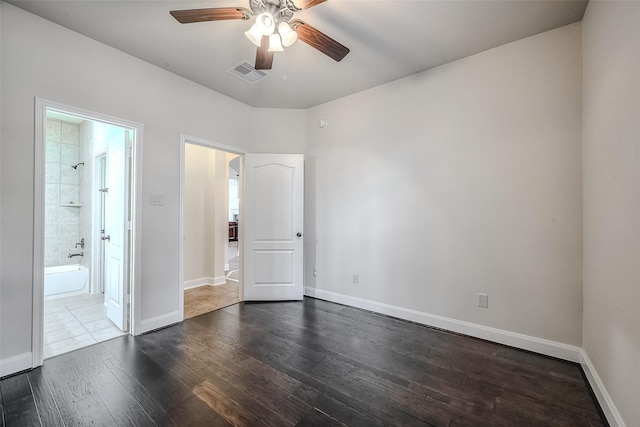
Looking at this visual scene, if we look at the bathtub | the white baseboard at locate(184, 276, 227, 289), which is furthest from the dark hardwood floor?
the bathtub

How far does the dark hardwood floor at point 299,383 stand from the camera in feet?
5.04

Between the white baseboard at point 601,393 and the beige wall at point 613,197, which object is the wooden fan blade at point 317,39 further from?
the white baseboard at point 601,393

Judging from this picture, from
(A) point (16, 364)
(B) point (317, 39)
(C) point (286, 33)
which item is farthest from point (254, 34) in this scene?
(A) point (16, 364)

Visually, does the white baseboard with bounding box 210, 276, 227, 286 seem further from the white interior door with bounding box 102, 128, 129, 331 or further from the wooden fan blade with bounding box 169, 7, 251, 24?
the wooden fan blade with bounding box 169, 7, 251, 24

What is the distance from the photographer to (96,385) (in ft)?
5.94

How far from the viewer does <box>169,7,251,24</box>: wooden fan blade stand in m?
1.61

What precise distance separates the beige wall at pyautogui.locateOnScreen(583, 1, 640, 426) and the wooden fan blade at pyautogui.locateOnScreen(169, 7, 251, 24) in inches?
85.9

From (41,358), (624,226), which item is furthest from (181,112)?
(624,226)

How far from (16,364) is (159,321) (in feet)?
3.25

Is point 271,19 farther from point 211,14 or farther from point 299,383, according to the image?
point 299,383

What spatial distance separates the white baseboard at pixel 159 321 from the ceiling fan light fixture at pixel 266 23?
2.88m

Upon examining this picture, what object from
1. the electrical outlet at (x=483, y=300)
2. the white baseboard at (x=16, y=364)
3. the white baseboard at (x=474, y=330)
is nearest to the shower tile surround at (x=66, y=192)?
the white baseboard at (x=16, y=364)

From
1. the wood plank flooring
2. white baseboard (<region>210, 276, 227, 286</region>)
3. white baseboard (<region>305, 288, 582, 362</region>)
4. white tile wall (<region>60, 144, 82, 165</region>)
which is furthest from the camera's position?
white baseboard (<region>210, 276, 227, 286</region>)

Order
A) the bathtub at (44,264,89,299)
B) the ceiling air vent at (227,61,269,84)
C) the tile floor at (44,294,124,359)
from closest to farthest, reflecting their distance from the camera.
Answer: the tile floor at (44,294,124,359)
the ceiling air vent at (227,61,269,84)
the bathtub at (44,264,89,299)
